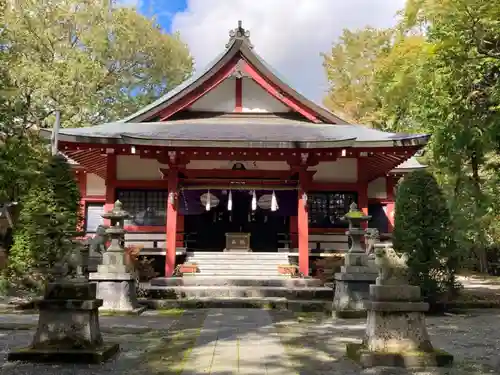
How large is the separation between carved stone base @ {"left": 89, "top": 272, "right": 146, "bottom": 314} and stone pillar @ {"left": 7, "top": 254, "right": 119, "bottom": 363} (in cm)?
466

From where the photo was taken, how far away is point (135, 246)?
15344 millimetres

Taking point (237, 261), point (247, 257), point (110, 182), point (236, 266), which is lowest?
point (236, 266)

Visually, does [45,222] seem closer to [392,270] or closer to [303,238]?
[303,238]

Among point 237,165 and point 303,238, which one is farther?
point 237,165

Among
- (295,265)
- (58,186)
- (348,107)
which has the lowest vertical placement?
(295,265)

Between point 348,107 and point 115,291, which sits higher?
point 348,107

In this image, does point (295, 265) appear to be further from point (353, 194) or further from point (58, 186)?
point (58, 186)

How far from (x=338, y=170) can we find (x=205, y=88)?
5.26 m

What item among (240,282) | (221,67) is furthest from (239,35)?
(240,282)

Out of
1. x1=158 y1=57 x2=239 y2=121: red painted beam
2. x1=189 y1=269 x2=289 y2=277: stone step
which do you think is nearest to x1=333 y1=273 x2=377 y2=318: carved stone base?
x1=189 y1=269 x2=289 y2=277: stone step

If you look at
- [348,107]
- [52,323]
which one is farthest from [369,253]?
[348,107]

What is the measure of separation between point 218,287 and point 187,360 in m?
6.97

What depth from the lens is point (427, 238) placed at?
1081 centimetres

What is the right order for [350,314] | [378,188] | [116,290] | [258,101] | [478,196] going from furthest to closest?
[378,188]
[258,101]
[478,196]
[116,290]
[350,314]
